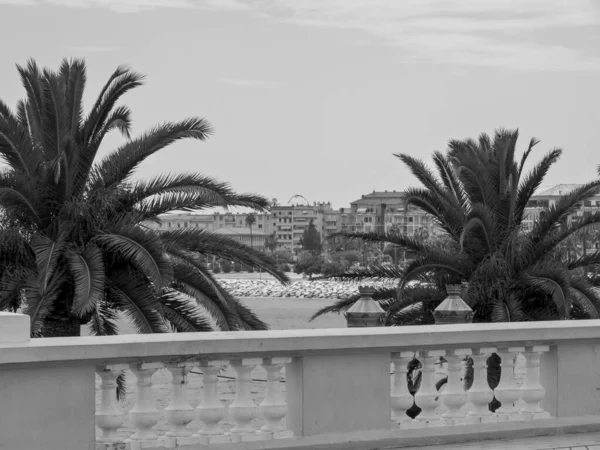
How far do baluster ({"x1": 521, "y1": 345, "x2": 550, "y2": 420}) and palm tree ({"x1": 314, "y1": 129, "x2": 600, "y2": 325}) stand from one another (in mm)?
10142

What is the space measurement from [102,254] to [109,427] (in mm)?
9925

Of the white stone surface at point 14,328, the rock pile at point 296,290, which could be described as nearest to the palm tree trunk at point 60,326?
→ the white stone surface at point 14,328

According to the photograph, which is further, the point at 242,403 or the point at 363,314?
the point at 363,314

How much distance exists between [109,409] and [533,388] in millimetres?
2794

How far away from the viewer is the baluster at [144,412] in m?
5.59

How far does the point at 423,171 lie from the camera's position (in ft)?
62.3

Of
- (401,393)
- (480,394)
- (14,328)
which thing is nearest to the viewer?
(14,328)

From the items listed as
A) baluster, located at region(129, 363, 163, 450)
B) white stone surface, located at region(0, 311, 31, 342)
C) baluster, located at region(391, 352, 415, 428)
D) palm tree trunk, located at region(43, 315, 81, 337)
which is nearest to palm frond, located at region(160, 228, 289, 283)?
palm tree trunk, located at region(43, 315, 81, 337)

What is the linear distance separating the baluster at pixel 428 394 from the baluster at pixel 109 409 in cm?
190

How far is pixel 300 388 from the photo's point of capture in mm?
5895

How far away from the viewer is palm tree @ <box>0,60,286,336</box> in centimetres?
1479

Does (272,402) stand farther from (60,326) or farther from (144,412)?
(60,326)

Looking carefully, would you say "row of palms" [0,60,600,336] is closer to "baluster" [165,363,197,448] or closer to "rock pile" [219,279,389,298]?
Answer: "baluster" [165,363,197,448]

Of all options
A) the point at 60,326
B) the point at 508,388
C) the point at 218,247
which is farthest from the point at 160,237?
the point at 508,388
